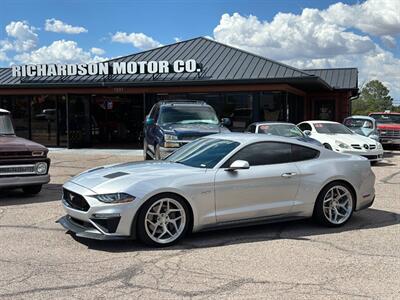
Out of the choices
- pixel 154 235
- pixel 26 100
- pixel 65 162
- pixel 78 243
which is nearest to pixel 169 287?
pixel 154 235

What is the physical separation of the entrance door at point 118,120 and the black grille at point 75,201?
1829 cm

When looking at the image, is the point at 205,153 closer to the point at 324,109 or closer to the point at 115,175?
the point at 115,175

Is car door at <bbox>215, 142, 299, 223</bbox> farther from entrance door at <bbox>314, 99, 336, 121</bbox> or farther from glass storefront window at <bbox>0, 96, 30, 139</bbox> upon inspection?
entrance door at <bbox>314, 99, 336, 121</bbox>

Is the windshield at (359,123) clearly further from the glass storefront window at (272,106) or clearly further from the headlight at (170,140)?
the headlight at (170,140)

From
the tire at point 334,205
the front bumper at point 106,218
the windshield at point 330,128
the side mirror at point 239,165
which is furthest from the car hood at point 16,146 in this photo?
the windshield at point 330,128

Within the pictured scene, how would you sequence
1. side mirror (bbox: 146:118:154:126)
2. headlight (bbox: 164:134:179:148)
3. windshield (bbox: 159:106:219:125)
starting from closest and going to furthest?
1. headlight (bbox: 164:134:179:148)
2. windshield (bbox: 159:106:219:125)
3. side mirror (bbox: 146:118:154:126)

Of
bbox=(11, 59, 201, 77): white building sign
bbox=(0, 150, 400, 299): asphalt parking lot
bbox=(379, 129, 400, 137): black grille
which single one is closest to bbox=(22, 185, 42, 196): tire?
bbox=(0, 150, 400, 299): asphalt parking lot

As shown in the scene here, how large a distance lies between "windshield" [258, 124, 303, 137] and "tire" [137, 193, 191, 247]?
952cm

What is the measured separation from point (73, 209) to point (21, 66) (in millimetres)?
18999

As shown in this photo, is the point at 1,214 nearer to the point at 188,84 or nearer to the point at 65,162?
the point at 65,162

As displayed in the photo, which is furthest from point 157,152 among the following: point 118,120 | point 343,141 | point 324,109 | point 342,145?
point 324,109

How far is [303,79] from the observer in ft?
63.4

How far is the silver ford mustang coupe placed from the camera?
5.94 meters

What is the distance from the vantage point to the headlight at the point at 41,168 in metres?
9.64
